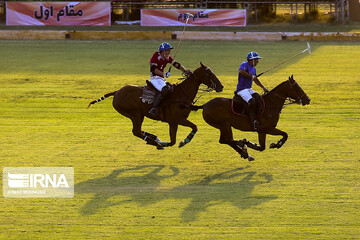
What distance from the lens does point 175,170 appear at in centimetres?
1441

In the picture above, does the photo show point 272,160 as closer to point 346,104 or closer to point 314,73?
point 346,104

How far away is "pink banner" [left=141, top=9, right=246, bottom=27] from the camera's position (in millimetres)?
43188

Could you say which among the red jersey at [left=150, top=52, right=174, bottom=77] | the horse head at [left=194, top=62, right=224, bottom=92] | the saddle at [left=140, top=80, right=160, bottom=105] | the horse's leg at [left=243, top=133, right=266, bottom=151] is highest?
the red jersey at [left=150, top=52, right=174, bottom=77]

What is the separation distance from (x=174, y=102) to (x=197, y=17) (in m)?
28.4

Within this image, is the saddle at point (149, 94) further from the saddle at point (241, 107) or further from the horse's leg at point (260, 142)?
the horse's leg at point (260, 142)

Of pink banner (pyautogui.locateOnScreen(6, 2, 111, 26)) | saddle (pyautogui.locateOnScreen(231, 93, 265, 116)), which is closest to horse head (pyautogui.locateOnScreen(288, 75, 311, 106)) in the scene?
saddle (pyautogui.locateOnScreen(231, 93, 265, 116))

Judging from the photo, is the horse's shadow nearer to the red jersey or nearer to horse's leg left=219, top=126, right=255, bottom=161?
horse's leg left=219, top=126, right=255, bottom=161

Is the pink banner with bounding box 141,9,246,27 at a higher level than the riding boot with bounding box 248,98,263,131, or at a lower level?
higher

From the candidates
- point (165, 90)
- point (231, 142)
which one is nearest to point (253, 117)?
point (231, 142)

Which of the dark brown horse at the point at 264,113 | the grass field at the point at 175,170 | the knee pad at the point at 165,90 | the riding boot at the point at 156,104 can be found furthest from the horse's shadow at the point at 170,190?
the knee pad at the point at 165,90

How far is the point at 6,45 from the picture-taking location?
125 feet

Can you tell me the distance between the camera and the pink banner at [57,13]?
44.0 metres

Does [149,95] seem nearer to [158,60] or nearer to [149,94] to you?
[149,94]

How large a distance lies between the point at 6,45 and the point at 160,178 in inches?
1050
